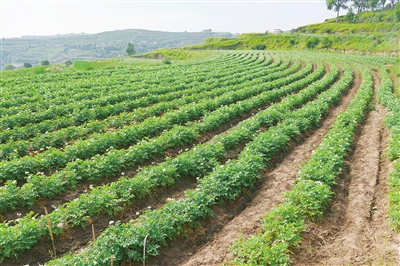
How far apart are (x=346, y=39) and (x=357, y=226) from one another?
261 ft

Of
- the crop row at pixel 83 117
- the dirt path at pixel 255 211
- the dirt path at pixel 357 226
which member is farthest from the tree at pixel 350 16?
the dirt path at pixel 357 226

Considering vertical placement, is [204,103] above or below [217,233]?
above

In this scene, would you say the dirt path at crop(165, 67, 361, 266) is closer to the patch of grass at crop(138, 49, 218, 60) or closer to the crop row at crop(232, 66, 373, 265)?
the crop row at crop(232, 66, 373, 265)

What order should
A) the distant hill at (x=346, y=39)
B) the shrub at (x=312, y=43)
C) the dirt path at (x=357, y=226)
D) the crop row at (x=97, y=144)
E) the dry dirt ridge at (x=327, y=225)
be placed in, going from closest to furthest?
the dirt path at (x=357, y=226)
the dry dirt ridge at (x=327, y=225)
the crop row at (x=97, y=144)
the distant hill at (x=346, y=39)
the shrub at (x=312, y=43)

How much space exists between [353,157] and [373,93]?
46.7 feet

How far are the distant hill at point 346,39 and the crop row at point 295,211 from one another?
183 ft

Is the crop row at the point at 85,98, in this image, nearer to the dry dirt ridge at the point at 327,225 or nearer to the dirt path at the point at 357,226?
the dry dirt ridge at the point at 327,225

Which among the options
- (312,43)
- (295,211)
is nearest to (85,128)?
(295,211)

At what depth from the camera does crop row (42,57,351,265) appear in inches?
226

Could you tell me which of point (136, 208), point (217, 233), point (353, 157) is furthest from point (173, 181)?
point (353, 157)

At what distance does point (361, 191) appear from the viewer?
9008 millimetres

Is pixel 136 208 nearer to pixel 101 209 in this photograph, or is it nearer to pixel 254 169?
pixel 101 209

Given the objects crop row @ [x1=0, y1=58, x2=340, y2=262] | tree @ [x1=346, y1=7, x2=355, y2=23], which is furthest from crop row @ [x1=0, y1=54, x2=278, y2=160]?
tree @ [x1=346, y1=7, x2=355, y2=23]

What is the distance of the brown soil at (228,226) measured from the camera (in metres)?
6.46
